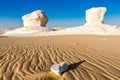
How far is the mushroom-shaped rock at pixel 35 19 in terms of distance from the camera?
38.3m

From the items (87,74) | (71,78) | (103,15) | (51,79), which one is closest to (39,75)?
(51,79)

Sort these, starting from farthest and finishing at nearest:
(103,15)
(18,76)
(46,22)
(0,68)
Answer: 1. (46,22)
2. (103,15)
3. (0,68)
4. (18,76)

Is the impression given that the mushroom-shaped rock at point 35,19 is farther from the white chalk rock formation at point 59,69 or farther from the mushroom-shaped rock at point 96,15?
the white chalk rock formation at point 59,69

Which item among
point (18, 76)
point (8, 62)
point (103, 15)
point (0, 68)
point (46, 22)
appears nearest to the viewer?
point (18, 76)

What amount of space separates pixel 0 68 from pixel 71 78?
90.3 inches

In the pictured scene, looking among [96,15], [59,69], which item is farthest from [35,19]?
[59,69]

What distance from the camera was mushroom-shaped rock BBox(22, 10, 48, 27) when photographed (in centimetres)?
3831

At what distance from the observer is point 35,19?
3862cm

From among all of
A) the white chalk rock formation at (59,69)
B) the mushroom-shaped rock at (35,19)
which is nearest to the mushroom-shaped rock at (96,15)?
the mushroom-shaped rock at (35,19)

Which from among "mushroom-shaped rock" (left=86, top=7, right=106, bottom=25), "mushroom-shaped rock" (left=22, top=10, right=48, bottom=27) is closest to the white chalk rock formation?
"mushroom-shaped rock" (left=22, top=10, right=48, bottom=27)

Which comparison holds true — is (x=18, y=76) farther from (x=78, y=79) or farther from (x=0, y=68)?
(x=78, y=79)

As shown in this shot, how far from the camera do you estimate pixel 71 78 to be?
4.51 meters

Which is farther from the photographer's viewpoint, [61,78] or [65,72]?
[65,72]

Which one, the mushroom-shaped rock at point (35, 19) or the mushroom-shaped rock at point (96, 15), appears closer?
the mushroom-shaped rock at point (96, 15)
